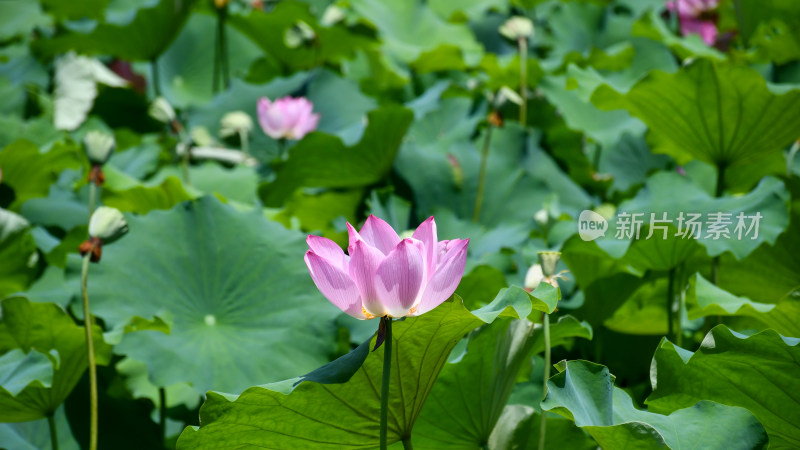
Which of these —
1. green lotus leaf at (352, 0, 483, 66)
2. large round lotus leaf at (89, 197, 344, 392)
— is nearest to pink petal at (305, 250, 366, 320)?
large round lotus leaf at (89, 197, 344, 392)

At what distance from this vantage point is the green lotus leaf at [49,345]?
124 centimetres

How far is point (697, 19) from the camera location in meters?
2.62

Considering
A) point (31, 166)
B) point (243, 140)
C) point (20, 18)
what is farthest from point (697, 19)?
point (20, 18)

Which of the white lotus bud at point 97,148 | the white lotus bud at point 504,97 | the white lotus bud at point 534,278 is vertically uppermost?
the white lotus bud at point 534,278

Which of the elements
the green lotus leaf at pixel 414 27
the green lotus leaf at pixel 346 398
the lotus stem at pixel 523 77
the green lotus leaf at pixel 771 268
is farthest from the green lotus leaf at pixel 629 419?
the green lotus leaf at pixel 414 27

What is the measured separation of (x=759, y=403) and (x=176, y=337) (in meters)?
0.93

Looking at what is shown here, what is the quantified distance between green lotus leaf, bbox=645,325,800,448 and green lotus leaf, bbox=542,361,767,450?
0.12 meters

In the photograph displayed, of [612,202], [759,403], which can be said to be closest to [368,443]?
[759,403]

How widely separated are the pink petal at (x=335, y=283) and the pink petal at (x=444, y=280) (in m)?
0.07

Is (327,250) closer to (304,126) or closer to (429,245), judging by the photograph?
(429,245)

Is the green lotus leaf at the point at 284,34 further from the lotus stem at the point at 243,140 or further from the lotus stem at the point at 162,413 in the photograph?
the lotus stem at the point at 162,413

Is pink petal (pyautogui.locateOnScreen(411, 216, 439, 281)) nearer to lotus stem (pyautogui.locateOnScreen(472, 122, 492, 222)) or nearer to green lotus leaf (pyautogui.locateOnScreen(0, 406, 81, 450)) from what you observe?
green lotus leaf (pyautogui.locateOnScreen(0, 406, 81, 450))

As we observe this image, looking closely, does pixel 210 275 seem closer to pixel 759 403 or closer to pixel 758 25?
pixel 759 403

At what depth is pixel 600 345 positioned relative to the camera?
59.4 inches
